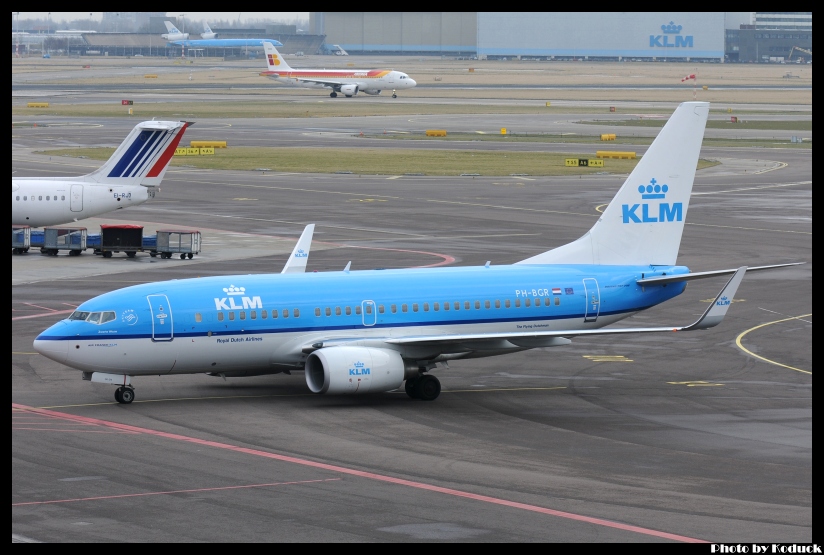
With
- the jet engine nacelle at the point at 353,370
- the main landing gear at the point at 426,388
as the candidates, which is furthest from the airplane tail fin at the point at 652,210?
the jet engine nacelle at the point at 353,370

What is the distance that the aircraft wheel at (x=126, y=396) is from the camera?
40062 millimetres

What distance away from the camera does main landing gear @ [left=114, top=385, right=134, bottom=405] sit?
40062mm

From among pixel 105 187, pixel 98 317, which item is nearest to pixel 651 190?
pixel 98 317

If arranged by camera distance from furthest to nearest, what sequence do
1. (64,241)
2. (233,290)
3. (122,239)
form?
(64,241) < (122,239) < (233,290)

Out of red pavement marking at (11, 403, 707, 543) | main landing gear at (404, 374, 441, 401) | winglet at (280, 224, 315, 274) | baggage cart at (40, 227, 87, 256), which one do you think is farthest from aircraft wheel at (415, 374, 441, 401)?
baggage cart at (40, 227, 87, 256)

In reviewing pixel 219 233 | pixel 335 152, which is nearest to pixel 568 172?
pixel 335 152

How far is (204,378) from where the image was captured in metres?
44.7

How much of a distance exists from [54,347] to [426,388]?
36.9 feet

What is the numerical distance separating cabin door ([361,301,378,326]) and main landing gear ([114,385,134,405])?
742 centimetres

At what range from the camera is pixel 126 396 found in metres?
40.1

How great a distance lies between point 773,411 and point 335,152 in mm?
98081

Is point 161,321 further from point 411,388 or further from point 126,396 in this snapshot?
point 411,388

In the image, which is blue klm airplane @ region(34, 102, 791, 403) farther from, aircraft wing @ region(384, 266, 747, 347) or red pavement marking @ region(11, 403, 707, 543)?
red pavement marking @ region(11, 403, 707, 543)
